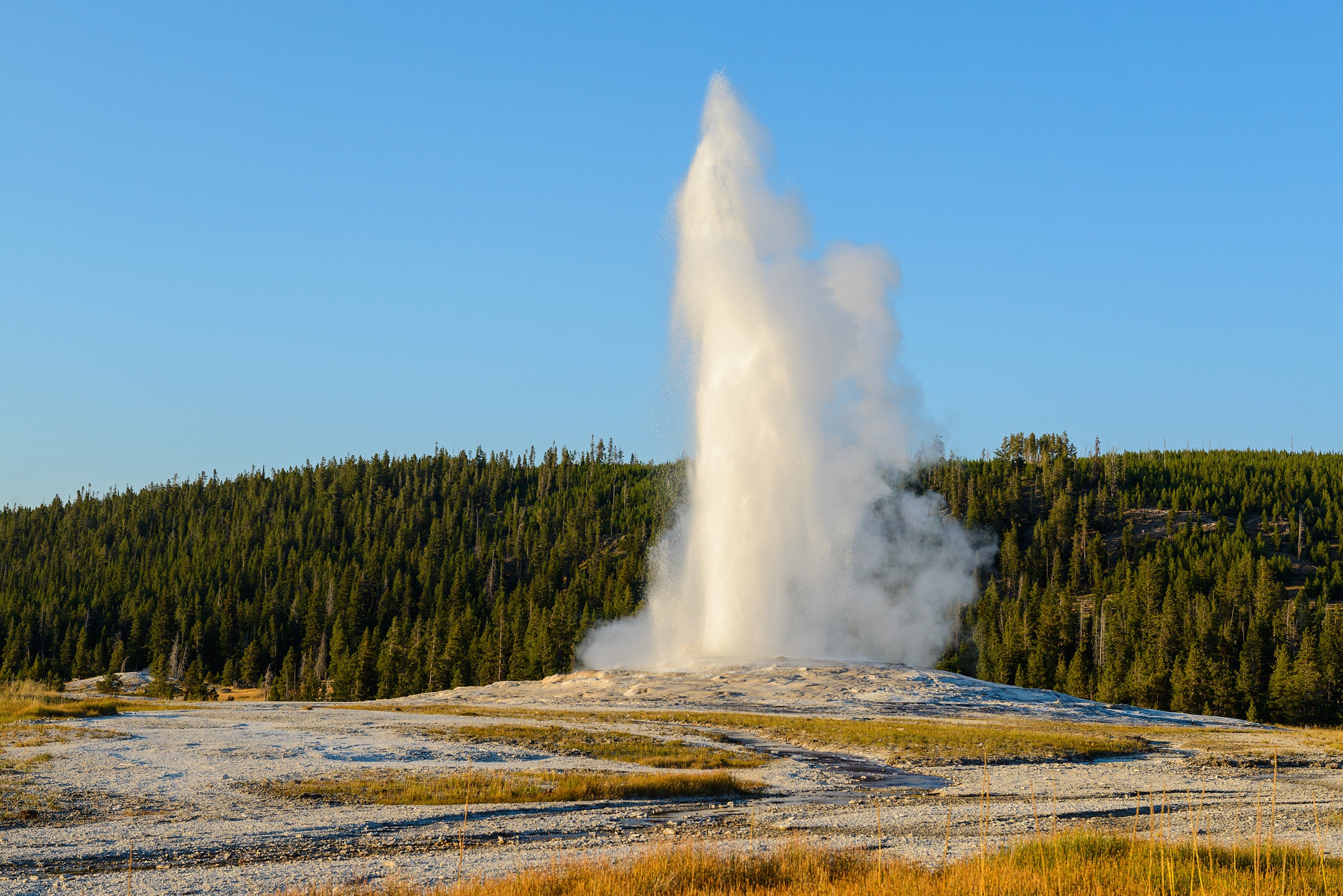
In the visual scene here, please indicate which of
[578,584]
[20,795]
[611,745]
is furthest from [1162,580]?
[20,795]

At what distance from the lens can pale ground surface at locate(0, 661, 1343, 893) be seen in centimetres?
1466

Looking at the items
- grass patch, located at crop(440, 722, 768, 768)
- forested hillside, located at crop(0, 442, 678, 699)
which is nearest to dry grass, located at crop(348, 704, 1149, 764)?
grass patch, located at crop(440, 722, 768, 768)

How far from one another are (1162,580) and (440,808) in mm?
108214

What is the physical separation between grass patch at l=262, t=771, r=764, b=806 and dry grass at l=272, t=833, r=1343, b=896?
8.59 metres

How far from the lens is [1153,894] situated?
10.5 m

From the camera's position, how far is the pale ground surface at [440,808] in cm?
1466

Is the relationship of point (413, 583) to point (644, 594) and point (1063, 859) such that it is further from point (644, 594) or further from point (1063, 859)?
point (1063, 859)

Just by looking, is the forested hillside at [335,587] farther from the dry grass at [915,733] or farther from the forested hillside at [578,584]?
the dry grass at [915,733]

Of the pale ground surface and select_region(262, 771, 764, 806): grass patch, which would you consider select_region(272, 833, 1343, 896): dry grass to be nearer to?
the pale ground surface

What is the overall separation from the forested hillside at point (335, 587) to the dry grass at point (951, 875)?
251ft

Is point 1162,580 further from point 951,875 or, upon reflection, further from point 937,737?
point 951,875

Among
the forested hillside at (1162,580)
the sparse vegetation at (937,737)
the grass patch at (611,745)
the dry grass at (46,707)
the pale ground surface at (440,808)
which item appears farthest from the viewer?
the forested hillside at (1162,580)

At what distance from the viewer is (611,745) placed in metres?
31.2

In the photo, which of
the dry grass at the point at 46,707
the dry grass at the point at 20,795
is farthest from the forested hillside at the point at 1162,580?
the dry grass at the point at 20,795
